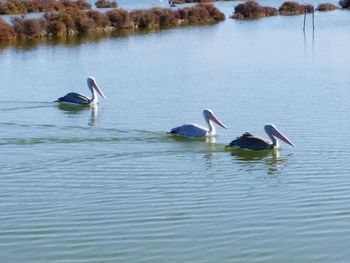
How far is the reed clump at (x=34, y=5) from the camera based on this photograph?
180ft

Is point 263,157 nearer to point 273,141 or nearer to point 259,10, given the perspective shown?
point 273,141

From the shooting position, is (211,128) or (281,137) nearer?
→ (281,137)

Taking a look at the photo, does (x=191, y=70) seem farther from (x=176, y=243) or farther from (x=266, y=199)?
(x=176, y=243)

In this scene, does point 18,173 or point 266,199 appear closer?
point 266,199

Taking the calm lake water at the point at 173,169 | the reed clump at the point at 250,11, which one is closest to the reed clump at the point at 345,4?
the reed clump at the point at 250,11

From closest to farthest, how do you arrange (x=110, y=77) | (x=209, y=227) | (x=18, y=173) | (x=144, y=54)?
1. (x=209, y=227)
2. (x=18, y=173)
3. (x=110, y=77)
4. (x=144, y=54)

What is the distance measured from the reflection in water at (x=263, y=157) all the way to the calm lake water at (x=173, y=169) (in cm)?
3

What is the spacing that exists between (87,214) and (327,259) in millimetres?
2749

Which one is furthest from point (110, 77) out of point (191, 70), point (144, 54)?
point (144, 54)

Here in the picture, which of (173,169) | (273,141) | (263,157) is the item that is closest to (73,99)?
(273,141)

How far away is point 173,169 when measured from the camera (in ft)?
36.7

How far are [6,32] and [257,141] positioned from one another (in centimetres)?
2550

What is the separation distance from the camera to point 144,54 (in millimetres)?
28344

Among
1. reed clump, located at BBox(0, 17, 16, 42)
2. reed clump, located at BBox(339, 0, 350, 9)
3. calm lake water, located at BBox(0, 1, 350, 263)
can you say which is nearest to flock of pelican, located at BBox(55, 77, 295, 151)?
calm lake water, located at BBox(0, 1, 350, 263)
